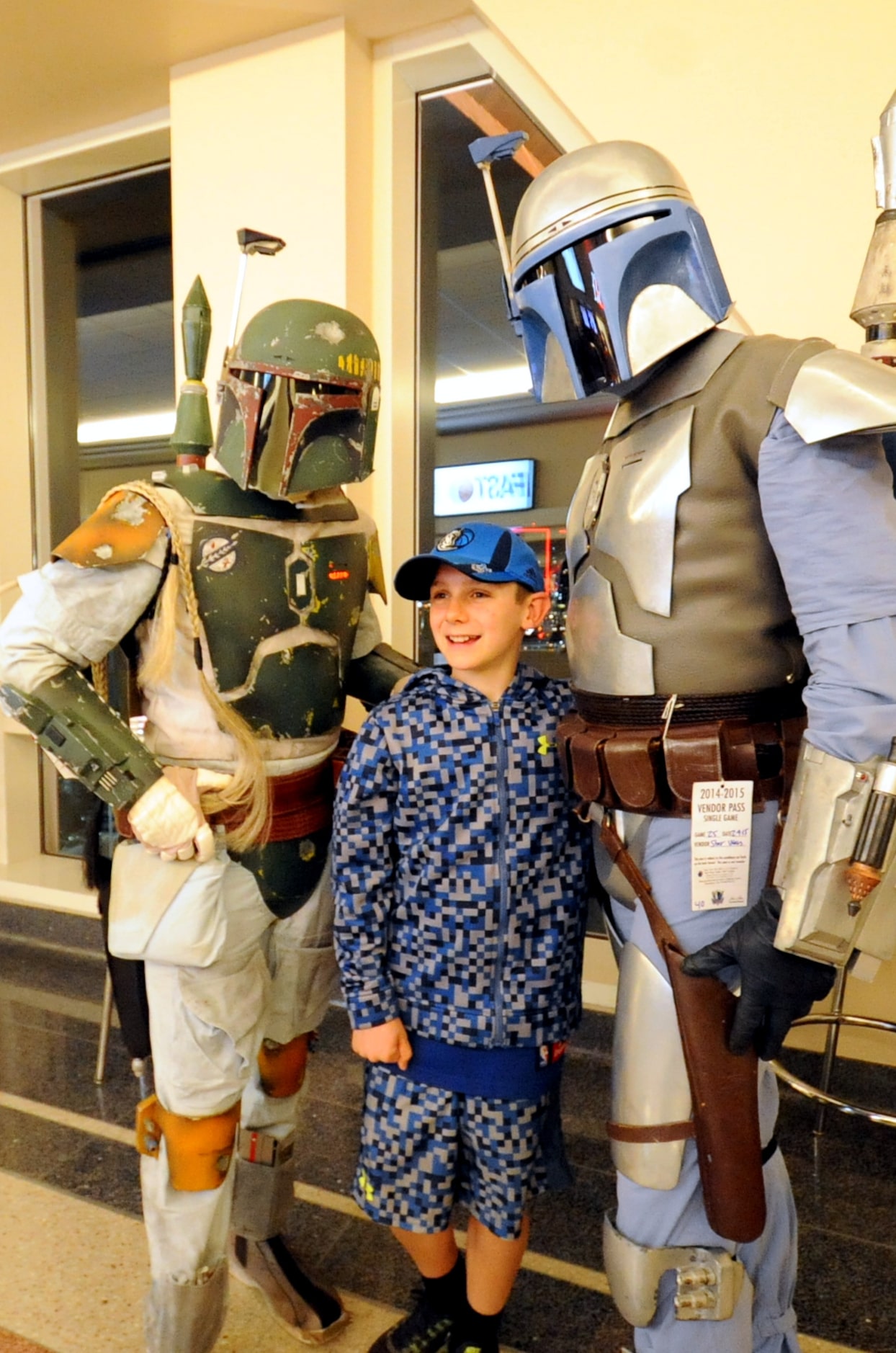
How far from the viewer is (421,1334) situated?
4.54ft

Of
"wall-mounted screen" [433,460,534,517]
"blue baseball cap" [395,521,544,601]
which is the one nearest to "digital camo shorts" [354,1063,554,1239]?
"blue baseball cap" [395,521,544,601]

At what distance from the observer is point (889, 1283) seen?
1.65 m

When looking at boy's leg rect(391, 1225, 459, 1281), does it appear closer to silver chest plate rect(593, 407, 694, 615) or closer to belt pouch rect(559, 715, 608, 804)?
belt pouch rect(559, 715, 608, 804)

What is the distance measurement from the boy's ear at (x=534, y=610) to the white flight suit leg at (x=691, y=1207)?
0.36 metres

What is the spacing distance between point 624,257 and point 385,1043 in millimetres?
1026

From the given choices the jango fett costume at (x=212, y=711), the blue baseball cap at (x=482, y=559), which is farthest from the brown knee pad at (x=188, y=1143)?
the blue baseball cap at (x=482, y=559)

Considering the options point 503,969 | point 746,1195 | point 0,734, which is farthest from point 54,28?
point 746,1195

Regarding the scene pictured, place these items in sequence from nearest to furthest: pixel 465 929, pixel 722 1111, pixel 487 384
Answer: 1. pixel 722 1111
2. pixel 465 929
3. pixel 487 384

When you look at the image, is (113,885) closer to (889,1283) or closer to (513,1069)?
(513,1069)

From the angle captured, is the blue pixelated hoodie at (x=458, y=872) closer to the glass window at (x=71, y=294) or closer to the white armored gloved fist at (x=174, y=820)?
the white armored gloved fist at (x=174, y=820)

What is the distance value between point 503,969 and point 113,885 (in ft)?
1.91

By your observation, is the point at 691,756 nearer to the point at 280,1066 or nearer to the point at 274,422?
the point at 274,422

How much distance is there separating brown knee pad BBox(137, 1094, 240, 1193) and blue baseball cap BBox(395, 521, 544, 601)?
81cm

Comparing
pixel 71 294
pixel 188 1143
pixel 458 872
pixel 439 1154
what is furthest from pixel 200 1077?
pixel 71 294
